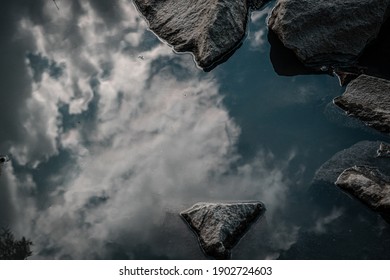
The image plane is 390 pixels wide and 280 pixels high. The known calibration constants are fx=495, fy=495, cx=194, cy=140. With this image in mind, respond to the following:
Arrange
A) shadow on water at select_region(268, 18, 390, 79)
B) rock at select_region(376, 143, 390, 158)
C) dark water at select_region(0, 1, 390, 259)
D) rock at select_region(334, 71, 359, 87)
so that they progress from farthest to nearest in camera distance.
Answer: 1. shadow on water at select_region(268, 18, 390, 79)
2. rock at select_region(334, 71, 359, 87)
3. rock at select_region(376, 143, 390, 158)
4. dark water at select_region(0, 1, 390, 259)

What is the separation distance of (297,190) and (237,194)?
57 cm

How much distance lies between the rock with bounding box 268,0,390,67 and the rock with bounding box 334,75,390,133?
1.78 feet

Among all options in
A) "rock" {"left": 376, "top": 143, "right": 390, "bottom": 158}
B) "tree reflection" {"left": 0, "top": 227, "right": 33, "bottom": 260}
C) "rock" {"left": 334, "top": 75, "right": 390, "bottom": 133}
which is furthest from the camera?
"rock" {"left": 334, "top": 75, "right": 390, "bottom": 133}

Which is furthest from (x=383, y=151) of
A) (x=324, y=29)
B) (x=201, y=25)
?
(x=201, y=25)

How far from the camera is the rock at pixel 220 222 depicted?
13.4ft

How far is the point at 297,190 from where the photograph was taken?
463 centimetres

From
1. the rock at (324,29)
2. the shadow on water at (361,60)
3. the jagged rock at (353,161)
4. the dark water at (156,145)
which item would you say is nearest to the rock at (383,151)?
the jagged rock at (353,161)

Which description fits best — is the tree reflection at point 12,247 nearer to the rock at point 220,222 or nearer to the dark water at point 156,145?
the dark water at point 156,145

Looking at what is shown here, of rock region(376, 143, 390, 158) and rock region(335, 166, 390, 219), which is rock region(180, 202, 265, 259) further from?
rock region(376, 143, 390, 158)

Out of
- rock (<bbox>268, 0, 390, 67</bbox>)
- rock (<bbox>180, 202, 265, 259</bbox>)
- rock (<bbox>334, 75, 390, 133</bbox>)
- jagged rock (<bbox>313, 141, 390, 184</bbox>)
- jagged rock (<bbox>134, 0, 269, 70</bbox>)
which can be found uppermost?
jagged rock (<bbox>134, 0, 269, 70</bbox>)

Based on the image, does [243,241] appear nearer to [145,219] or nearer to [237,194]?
[237,194]

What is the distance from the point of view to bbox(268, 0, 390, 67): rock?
5.73 m

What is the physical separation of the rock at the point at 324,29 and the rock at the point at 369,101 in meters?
0.54

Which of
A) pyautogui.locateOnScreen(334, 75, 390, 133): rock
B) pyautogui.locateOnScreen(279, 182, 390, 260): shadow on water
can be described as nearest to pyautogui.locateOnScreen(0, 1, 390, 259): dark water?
pyautogui.locateOnScreen(279, 182, 390, 260): shadow on water
